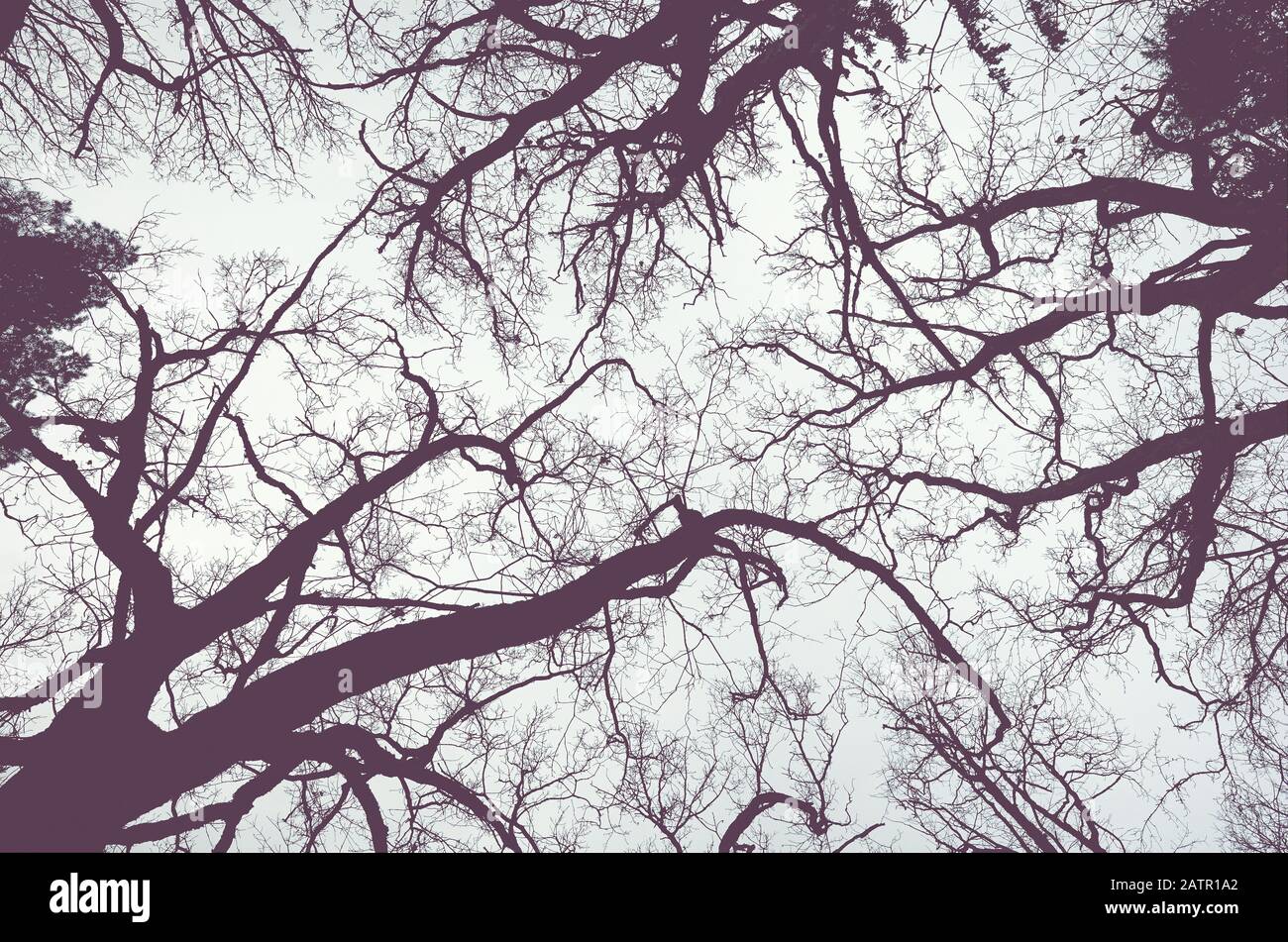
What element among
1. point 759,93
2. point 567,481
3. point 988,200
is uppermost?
point 759,93

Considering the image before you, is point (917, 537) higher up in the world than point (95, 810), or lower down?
higher up

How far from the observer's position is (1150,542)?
601cm

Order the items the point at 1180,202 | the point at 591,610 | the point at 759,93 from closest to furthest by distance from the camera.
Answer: the point at 591,610 → the point at 1180,202 → the point at 759,93

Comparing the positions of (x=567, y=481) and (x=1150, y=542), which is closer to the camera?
(x=1150, y=542)

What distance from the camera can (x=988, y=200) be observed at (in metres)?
5.68

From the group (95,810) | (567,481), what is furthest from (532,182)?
(95,810)

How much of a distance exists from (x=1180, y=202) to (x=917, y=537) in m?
3.12

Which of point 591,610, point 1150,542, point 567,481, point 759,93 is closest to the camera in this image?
point 591,610

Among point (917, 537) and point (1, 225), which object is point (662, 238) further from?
point (1, 225)
